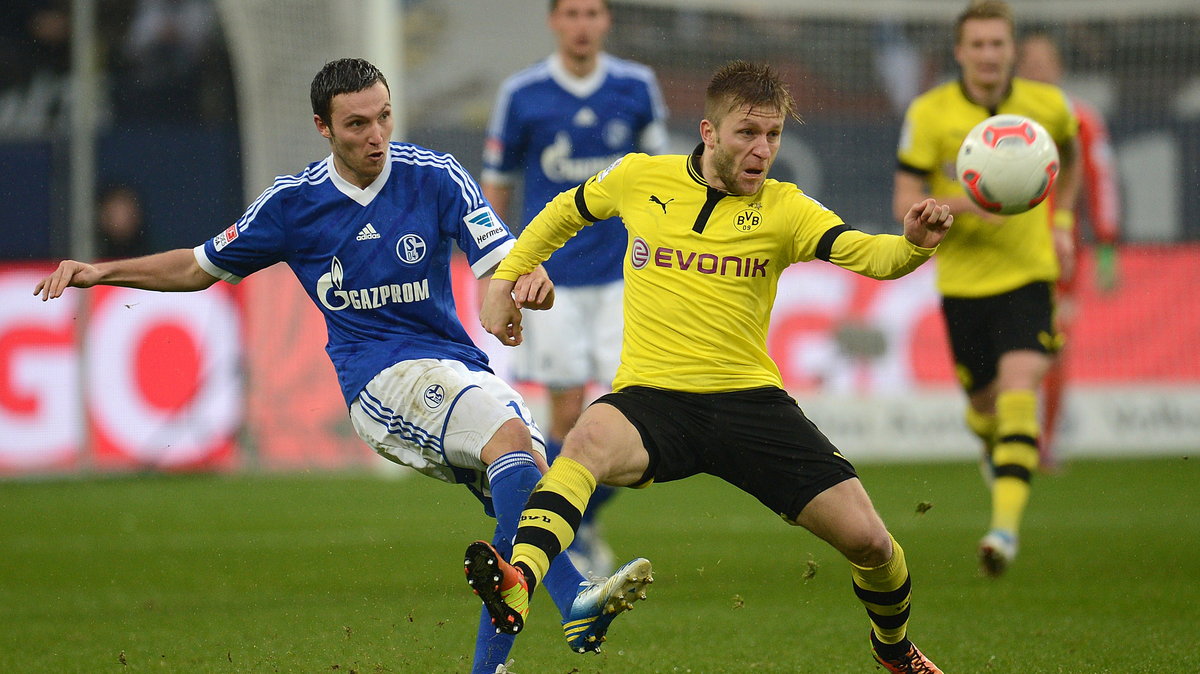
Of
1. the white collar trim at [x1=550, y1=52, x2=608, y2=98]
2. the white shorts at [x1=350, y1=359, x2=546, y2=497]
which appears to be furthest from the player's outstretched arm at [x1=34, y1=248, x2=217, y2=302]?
the white collar trim at [x1=550, y1=52, x2=608, y2=98]

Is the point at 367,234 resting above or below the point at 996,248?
above

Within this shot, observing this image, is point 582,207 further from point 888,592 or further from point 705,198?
point 888,592

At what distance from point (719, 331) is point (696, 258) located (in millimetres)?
240

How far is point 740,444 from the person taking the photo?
4.45 metres

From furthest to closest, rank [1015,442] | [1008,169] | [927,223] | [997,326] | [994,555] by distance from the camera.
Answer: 1. [997,326]
2. [1015,442]
3. [994,555]
4. [1008,169]
5. [927,223]

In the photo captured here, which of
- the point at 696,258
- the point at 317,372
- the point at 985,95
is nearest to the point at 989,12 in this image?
the point at 985,95

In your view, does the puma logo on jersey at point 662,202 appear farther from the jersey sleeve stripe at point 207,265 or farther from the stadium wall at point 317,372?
the stadium wall at point 317,372

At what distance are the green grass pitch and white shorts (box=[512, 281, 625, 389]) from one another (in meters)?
1.07

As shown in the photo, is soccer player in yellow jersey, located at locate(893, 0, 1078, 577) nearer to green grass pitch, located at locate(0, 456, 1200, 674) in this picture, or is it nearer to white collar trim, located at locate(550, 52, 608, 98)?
green grass pitch, located at locate(0, 456, 1200, 674)

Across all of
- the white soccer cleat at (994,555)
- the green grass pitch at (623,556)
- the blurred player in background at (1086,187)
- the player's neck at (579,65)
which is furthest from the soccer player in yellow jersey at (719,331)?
the blurred player in background at (1086,187)

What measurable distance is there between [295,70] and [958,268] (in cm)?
598

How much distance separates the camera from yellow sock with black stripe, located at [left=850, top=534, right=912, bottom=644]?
4.48 meters

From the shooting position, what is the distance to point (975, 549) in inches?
317

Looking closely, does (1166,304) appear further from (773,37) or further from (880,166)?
(773,37)
